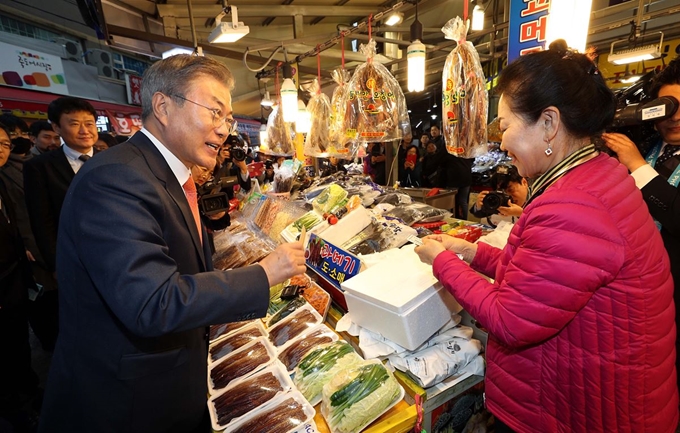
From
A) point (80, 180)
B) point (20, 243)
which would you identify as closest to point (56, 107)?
point (20, 243)

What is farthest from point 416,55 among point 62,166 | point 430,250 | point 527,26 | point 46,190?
point 46,190

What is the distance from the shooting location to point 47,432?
1.32m

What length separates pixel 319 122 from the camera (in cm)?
364

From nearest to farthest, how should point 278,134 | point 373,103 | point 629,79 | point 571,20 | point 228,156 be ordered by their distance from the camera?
point 571,20, point 373,103, point 228,156, point 278,134, point 629,79

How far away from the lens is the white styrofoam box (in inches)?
86.6

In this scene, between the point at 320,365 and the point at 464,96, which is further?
the point at 464,96

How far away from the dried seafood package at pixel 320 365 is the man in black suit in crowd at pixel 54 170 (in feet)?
8.73

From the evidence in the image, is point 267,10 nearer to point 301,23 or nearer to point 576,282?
point 301,23

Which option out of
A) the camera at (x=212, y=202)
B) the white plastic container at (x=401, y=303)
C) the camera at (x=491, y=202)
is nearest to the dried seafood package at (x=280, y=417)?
the white plastic container at (x=401, y=303)

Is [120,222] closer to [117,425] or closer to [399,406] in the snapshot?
[117,425]

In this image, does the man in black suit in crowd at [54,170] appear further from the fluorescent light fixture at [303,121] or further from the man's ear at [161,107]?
the man's ear at [161,107]

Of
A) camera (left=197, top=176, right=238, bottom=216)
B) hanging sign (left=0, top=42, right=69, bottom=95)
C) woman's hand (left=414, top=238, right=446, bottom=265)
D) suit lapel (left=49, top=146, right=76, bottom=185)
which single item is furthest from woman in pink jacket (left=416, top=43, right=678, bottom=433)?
hanging sign (left=0, top=42, right=69, bottom=95)

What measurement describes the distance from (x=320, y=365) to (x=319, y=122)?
108 inches

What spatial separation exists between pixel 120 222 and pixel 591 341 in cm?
147
